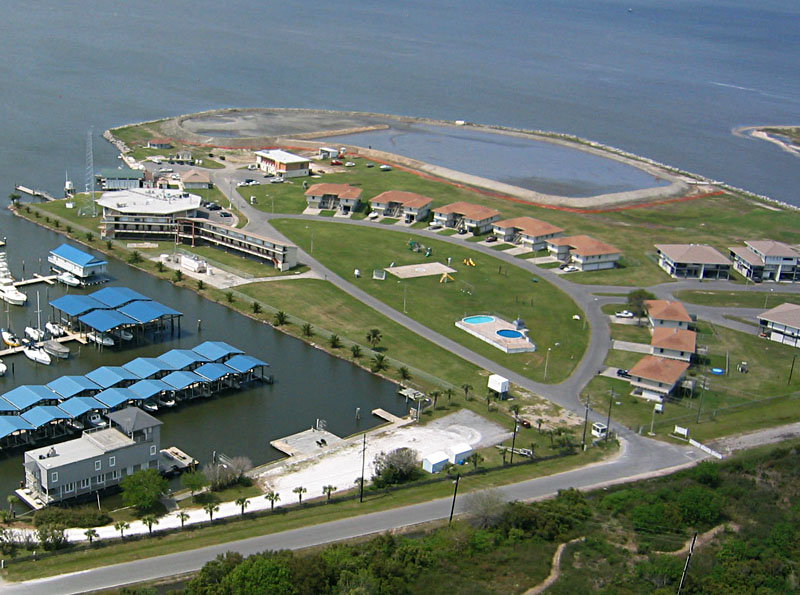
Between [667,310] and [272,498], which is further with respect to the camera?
[667,310]

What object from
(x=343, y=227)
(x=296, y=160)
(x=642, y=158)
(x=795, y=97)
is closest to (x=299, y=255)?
(x=343, y=227)

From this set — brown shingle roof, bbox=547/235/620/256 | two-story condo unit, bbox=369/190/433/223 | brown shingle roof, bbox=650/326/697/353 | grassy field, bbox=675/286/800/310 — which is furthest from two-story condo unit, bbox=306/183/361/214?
brown shingle roof, bbox=650/326/697/353

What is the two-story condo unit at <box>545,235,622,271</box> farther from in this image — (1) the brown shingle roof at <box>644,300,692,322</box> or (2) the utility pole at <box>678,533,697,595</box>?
(2) the utility pole at <box>678,533,697,595</box>

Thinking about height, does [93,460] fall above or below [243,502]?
above

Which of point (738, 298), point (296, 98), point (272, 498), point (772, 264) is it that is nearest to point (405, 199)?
point (738, 298)

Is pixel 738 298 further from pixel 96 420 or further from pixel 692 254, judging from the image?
pixel 96 420

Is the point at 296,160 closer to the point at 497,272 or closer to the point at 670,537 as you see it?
the point at 497,272

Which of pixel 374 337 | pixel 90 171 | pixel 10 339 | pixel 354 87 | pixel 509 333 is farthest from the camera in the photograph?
pixel 354 87
